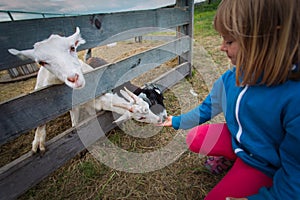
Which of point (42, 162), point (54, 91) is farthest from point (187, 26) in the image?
point (42, 162)

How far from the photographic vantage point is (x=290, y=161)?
792mm

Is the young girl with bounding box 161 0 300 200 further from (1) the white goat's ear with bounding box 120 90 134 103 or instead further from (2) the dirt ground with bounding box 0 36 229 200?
(1) the white goat's ear with bounding box 120 90 134 103

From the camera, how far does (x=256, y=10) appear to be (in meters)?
0.71

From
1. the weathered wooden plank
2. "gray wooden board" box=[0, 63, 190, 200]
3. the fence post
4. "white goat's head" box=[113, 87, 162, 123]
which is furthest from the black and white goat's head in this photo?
the fence post

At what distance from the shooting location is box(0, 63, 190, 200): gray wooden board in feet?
4.48

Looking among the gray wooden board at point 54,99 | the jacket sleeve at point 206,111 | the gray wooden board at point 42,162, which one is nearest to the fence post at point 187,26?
the gray wooden board at point 54,99

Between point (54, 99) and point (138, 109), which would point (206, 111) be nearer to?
point (138, 109)

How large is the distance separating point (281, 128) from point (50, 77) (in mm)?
1611

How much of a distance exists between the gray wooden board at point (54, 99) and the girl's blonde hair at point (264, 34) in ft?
3.86

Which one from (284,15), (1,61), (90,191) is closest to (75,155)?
(90,191)

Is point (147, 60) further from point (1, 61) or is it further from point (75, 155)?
point (1, 61)

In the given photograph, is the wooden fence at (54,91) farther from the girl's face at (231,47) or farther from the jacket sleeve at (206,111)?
the girl's face at (231,47)

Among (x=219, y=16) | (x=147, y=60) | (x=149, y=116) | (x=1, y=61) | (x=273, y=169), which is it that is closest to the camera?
(x=219, y=16)

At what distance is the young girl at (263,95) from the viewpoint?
711mm
